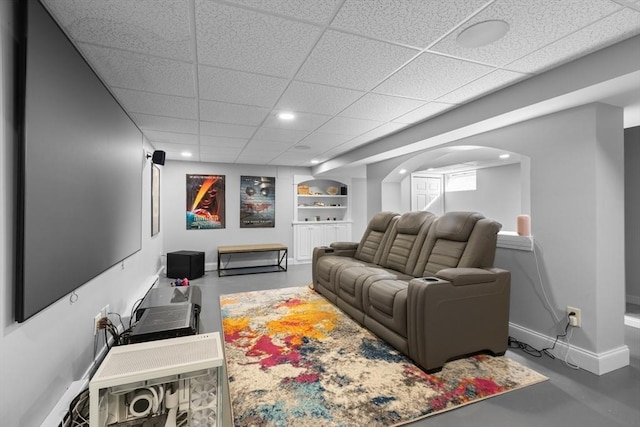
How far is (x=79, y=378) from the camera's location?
1.86 m

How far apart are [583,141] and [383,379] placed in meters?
2.37

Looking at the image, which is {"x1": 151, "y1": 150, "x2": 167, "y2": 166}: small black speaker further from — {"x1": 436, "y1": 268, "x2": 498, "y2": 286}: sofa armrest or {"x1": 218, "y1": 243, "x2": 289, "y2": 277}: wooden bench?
{"x1": 436, "y1": 268, "x2": 498, "y2": 286}: sofa armrest

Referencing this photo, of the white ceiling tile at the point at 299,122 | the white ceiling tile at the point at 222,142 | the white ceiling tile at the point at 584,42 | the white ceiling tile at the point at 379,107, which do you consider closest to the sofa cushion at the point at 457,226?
the white ceiling tile at the point at 379,107

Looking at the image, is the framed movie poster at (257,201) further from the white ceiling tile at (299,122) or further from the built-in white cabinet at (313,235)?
the white ceiling tile at (299,122)

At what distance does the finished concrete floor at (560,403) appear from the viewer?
1660 millimetres

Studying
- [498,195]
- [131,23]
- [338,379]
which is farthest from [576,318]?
[498,195]

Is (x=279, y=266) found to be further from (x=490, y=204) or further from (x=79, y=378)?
(x=490, y=204)

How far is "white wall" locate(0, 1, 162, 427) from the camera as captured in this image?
1139mm

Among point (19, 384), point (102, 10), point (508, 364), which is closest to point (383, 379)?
point (508, 364)

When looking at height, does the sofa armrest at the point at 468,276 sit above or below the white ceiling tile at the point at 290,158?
below

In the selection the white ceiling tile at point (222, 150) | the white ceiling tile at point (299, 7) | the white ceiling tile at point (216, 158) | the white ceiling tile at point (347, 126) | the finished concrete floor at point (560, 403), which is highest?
the white ceiling tile at point (216, 158)

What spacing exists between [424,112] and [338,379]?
2.54 meters

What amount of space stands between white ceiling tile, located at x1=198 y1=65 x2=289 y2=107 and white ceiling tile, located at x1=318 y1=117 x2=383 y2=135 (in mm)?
849

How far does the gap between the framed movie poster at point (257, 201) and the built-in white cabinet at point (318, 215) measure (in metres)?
0.57
